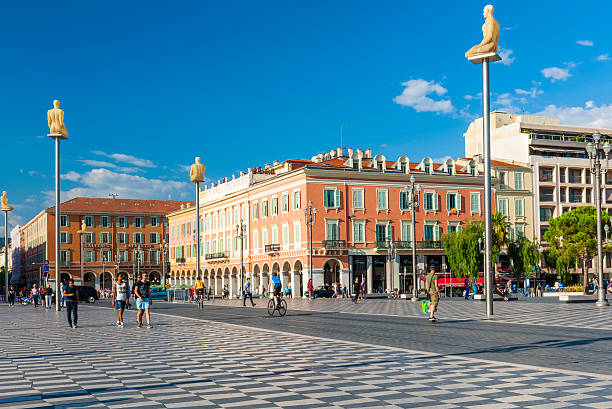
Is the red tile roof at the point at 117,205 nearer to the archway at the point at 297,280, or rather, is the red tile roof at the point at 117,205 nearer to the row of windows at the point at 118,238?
the row of windows at the point at 118,238

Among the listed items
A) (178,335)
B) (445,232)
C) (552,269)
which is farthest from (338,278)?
(178,335)

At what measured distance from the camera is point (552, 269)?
75.9 meters

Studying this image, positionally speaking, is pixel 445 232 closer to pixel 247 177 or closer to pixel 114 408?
pixel 247 177

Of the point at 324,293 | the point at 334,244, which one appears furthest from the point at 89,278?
the point at 324,293

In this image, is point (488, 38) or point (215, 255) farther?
point (215, 255)

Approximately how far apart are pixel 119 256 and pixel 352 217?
5700 cm

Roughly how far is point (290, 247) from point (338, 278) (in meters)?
5.30

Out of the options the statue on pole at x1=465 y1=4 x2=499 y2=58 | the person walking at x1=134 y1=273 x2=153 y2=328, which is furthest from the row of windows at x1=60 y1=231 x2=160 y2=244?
the statue on pole at x1=465 y1=4 x2=499 y2=58

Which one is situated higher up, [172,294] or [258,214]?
[258,214]

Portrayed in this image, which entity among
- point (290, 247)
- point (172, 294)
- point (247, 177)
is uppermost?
point (247, 177)

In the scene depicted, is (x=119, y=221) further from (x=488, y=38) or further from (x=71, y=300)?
(x=488, y=38)

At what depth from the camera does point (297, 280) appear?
66312mm

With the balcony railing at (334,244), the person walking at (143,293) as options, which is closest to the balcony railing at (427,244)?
the balcony railing at (334,244)

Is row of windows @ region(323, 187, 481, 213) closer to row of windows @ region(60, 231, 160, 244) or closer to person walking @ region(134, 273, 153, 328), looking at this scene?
person walking @ region(134, 273, 153, 328)
